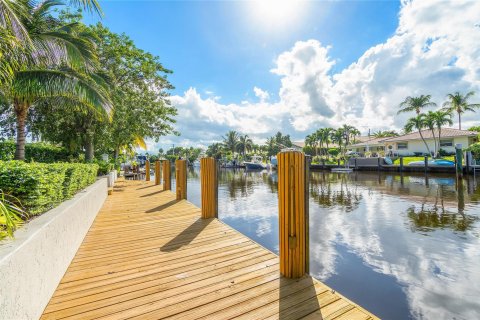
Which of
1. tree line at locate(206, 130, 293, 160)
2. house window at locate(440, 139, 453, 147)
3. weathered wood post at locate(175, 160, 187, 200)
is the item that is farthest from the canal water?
tree line at locate(206, 130, 293, 160)

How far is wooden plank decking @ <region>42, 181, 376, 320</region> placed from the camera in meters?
2.36

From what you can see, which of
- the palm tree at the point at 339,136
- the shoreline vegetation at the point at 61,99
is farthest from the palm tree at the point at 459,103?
the shoreline vegetation at the point at 61,99

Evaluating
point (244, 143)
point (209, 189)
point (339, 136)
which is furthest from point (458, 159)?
point (244, 143)

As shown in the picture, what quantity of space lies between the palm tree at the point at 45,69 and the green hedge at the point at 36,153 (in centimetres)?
363

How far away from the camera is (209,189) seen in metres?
5.97

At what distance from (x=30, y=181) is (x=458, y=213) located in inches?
514

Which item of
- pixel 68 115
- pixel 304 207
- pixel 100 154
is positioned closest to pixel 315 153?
pixel 100 154

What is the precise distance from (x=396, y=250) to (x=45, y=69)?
11075 mm

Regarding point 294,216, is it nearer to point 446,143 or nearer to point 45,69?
point 45,69

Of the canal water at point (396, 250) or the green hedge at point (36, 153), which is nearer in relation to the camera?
the canal water at point (396, 250)

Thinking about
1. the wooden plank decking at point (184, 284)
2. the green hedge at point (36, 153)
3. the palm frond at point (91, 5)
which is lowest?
the wooden plank decking at point (184, 284)

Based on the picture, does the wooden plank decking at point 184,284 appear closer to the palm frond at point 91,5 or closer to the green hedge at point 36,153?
the palm frond at point 91,5

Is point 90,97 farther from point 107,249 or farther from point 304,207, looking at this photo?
point 304,207

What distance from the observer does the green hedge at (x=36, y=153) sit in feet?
33.0
